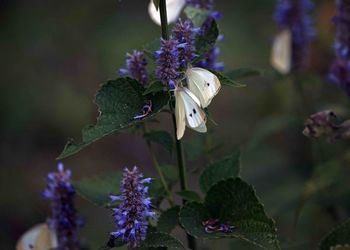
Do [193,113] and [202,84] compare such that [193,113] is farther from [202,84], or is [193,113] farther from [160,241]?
[160,241]

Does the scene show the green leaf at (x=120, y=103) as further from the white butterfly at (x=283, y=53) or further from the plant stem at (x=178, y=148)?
the white butterfly at (x=283, y=53)

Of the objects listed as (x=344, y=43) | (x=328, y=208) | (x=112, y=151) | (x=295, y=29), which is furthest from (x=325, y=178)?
(x=112, y=151)

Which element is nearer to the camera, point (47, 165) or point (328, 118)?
point (328, 118)

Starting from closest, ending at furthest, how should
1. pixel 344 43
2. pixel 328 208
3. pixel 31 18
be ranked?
pixel 344 43 → pixel 328 208 → pixel 31 18

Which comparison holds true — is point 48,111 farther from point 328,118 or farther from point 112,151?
point 328,118

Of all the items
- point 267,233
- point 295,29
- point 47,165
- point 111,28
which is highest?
point 111,28

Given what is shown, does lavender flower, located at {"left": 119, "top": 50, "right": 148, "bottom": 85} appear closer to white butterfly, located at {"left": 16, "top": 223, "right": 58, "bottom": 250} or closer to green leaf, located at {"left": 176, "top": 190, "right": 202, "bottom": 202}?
green leaf, located at {"left": 176, "top": 190, "right": 202, "bottom": 202}

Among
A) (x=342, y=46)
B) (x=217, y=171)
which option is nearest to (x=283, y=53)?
(x=342, y=46)
